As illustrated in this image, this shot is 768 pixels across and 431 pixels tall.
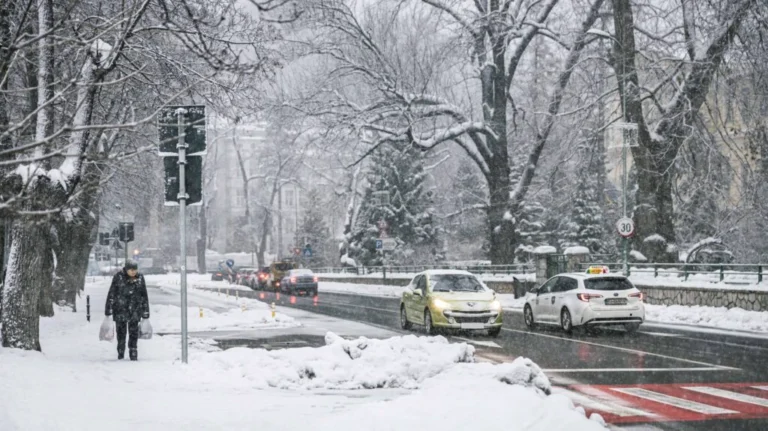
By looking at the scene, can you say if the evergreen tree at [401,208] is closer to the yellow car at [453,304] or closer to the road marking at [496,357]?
the yellow car at [453,304]

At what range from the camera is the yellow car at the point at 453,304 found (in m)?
20.1

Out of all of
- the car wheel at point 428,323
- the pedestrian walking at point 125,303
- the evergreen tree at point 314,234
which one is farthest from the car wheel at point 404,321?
the evergreen tree at point 314,234

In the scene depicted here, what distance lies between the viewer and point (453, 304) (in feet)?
66.2

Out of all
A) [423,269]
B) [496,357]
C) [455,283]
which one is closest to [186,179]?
[496,357]

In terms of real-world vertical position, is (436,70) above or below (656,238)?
above

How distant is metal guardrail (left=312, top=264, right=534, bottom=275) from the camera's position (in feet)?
133

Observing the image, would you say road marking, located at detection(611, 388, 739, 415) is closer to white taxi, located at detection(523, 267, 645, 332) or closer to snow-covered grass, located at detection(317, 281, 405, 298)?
white taxi, located at detection(523, 267, 645, 332)

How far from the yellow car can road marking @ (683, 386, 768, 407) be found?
27.4 feet

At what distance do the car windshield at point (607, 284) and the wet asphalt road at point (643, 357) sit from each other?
3.88 feet

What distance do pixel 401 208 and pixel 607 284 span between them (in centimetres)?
4395

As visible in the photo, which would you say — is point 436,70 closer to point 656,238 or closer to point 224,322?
point 656,238

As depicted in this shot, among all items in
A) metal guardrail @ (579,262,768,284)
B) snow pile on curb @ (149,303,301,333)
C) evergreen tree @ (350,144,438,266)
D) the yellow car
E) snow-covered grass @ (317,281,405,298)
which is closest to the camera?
the yellow car

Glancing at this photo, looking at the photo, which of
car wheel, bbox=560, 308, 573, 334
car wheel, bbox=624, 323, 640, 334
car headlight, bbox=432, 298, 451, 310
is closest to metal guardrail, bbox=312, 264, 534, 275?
car wheel, bbox=624, 323, 640, 334


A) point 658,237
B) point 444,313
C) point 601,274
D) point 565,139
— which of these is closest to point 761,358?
point 601,274
